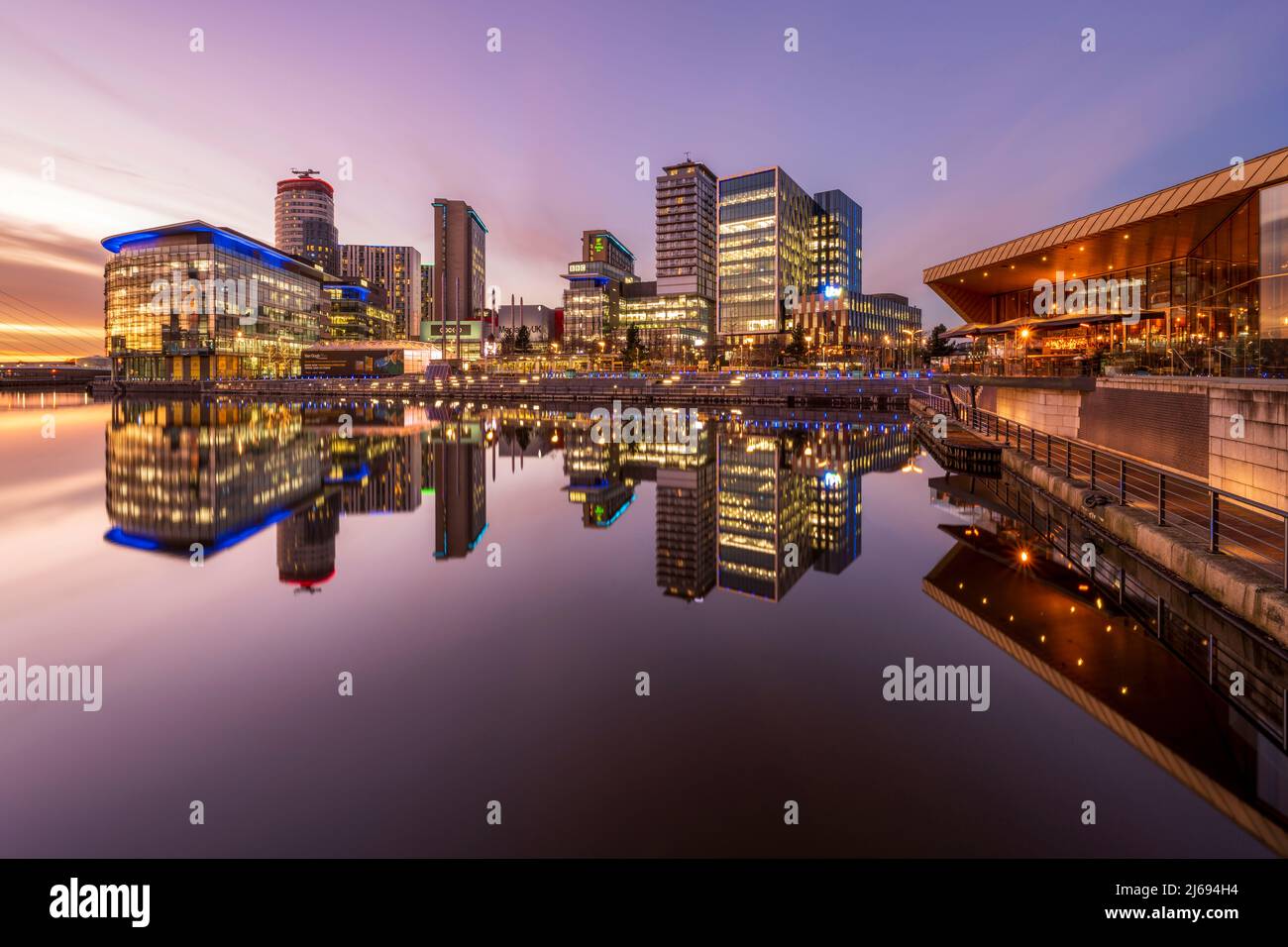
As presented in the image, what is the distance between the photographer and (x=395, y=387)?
349 ft

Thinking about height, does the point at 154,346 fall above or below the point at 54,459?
above

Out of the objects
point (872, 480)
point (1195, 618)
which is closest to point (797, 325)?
point (872, 480)

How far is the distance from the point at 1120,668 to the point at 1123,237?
83.1 ft

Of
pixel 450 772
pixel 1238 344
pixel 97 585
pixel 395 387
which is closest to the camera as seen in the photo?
pixel 450 772

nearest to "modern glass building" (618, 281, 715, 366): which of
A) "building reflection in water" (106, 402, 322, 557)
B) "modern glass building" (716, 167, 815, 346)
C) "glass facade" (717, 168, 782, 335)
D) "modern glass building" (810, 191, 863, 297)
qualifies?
"glass facade" (717, 168, 782, 335)

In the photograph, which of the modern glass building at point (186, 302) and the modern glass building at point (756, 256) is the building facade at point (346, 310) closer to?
the modern glass building at point (186, 302)

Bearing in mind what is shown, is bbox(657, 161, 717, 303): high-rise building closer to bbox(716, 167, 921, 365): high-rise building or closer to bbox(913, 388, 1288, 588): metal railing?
bbox(716, 167, 921, 365): high-rise building

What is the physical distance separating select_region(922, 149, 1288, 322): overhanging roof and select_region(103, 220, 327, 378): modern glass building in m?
131

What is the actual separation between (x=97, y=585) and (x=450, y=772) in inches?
384

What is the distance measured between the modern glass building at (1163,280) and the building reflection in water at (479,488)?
949 centimetres

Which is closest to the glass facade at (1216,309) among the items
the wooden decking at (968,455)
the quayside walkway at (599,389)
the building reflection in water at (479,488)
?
the wooden decking at (968,455)

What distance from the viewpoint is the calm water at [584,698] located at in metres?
4.86

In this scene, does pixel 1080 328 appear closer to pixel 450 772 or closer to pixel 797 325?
pixel 450 772

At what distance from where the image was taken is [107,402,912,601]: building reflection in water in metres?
13.7
